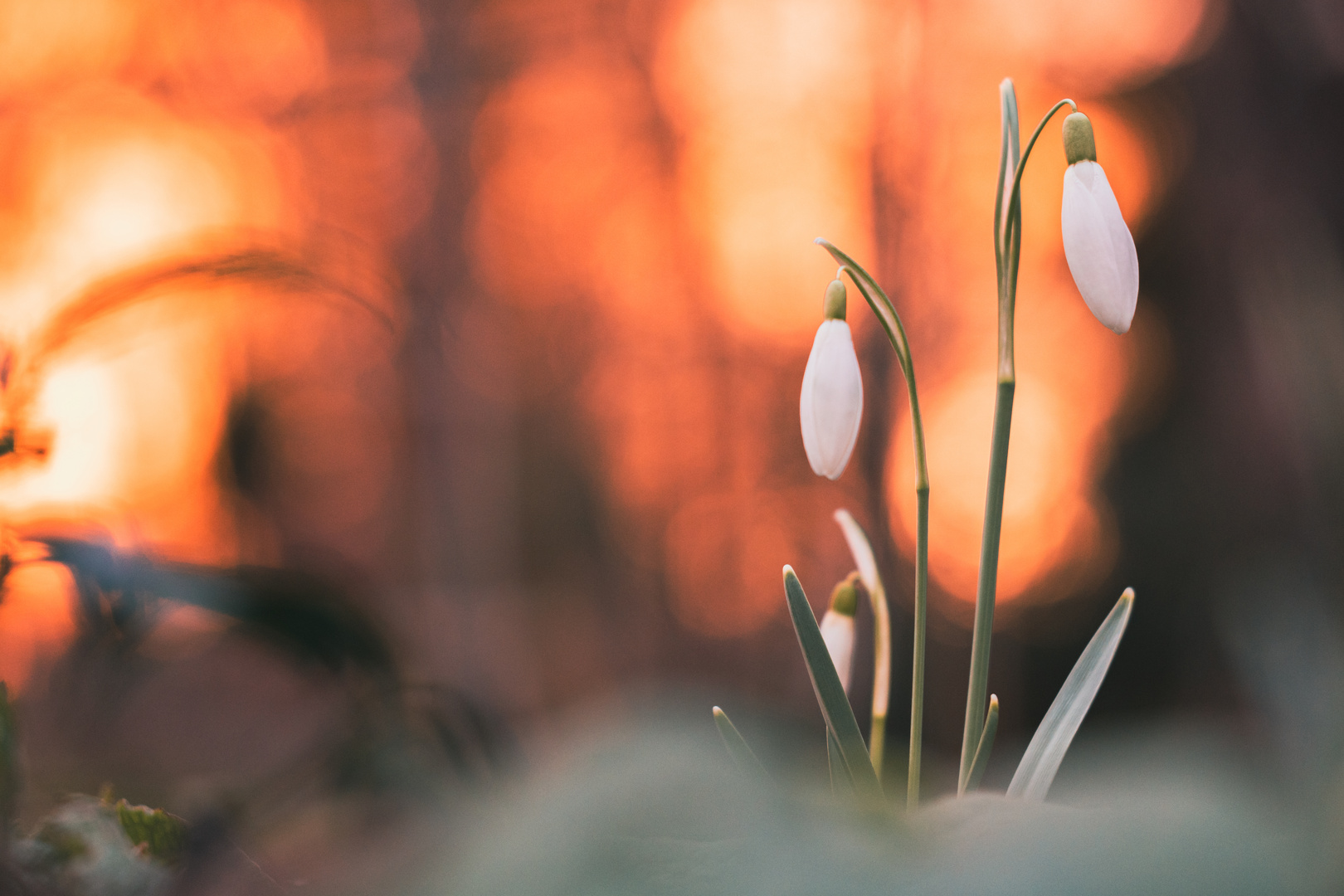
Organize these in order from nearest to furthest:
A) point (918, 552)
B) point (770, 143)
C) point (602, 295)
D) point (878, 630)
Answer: point (918, 552)
point (878, 630)
point (770, 143)
point (602, 295)

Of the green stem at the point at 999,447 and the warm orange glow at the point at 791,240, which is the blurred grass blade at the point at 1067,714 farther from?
the warm orange glow at the point at 791,240

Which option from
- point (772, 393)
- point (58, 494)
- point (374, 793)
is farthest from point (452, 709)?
point (772, 393)

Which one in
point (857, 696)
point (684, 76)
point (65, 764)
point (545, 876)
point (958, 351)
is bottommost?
point (857, 696)

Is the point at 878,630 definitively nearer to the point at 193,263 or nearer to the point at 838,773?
the point at 838,773

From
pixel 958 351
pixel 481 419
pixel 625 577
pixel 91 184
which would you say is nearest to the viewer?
pixel 91 184

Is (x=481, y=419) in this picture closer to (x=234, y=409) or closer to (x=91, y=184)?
(x=234, y=409)

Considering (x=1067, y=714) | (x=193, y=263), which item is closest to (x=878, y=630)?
(x=1067, y=714)

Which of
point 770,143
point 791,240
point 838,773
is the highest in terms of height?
point 770,143

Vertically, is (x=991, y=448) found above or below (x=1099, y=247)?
below
